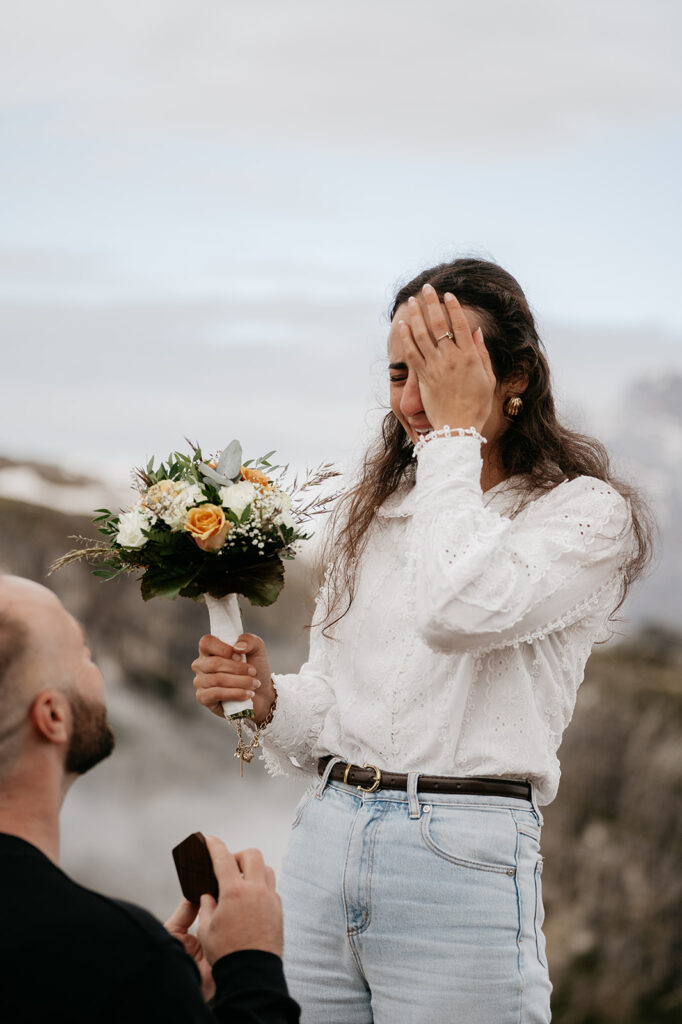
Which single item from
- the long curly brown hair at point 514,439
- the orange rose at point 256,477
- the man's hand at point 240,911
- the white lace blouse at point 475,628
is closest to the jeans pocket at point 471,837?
the white lace blouse at point 475,628

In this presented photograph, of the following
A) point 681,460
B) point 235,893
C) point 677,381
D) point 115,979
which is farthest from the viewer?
point 677,381

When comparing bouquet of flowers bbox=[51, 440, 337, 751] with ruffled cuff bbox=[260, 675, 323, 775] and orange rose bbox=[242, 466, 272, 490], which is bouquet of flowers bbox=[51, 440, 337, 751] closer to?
orange rose bbox=[242, 466, 272, 490]

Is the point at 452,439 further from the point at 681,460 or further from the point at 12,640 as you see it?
the point at 681,460

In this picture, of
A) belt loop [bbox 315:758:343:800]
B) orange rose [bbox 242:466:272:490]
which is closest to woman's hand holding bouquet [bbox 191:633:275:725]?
belt loop [bbox 315:758:343:800]

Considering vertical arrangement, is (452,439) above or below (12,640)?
above

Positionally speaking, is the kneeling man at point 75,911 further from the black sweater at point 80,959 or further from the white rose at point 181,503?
the white rose at point 181,503

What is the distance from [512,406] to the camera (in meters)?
3.16

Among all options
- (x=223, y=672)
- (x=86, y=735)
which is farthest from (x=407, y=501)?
(x=86, y=735)

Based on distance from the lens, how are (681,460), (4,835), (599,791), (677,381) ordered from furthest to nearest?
1. (677,381)
2. (681,460)
3. (599,791)
4. (4,835)

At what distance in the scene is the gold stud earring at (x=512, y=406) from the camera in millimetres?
3160

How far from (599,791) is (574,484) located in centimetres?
837

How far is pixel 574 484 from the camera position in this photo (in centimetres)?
301

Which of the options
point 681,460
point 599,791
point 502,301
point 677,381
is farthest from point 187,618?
point 677,381

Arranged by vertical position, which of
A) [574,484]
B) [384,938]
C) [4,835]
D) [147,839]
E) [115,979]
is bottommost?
[147,839]
